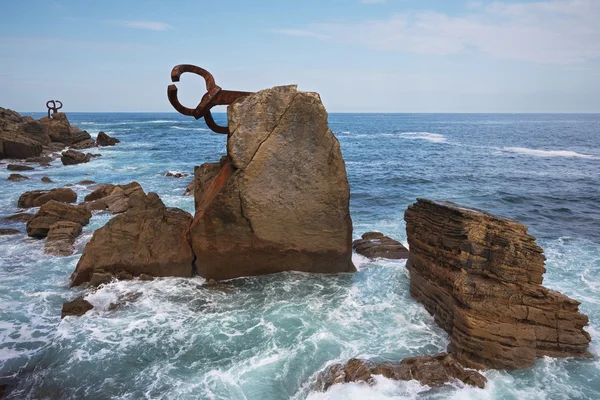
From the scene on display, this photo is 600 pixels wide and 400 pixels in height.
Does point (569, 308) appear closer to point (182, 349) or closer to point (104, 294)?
point (182, 349)

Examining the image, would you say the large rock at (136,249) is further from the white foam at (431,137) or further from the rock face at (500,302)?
the white foam at (431,137)

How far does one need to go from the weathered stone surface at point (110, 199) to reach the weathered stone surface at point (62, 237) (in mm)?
2551

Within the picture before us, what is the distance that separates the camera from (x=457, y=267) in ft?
26.5

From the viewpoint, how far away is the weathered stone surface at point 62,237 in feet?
41.1

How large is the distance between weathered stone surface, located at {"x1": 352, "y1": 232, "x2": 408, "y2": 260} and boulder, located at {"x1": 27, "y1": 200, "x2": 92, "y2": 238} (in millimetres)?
9165

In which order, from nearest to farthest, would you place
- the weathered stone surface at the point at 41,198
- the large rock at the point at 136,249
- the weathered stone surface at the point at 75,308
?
the weathered stone surface at the point at 75,308
the large rock at the point at 136,249
the weathered stone surface at the point at 41,198

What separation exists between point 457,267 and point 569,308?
186 centimetres

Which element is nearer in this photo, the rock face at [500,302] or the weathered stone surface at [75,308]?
the rock face at [500,302]

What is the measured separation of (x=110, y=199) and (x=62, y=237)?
5.16 meters

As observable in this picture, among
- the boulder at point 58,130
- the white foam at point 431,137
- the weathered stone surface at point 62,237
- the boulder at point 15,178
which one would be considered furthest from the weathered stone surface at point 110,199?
the white foam at point 431,137

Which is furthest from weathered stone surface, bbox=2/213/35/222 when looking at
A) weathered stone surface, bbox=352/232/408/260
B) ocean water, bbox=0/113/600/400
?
weathered stone surface, bbox=352/232/408/260

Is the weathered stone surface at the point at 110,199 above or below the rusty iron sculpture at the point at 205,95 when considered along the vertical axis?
Answer: below

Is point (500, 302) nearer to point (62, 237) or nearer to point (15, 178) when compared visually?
point (62, 237)

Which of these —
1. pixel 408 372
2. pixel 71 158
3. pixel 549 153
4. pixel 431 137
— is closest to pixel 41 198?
pixel 71 158
